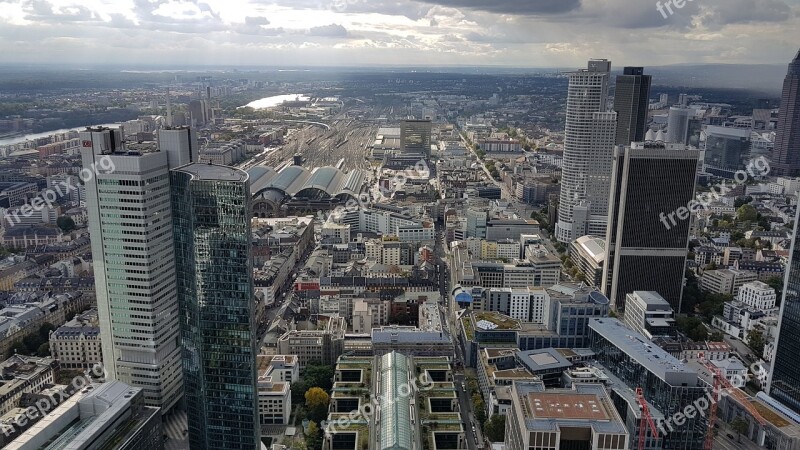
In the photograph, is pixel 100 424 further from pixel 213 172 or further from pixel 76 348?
pixel 76 348

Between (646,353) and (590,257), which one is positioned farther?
(590,257)

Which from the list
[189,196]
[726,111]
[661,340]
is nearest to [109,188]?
[189,196]

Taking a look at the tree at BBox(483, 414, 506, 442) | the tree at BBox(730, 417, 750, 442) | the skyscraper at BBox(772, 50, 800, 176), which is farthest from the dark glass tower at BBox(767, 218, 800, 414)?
the skyscraper at BBox(772, 50, 800, 176)

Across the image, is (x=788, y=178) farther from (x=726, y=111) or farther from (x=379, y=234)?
(x=379, y=234)

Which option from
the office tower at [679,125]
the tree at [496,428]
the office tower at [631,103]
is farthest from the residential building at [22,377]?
the office tower at [679,125]

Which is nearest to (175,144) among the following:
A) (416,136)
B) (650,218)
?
(650,218)
